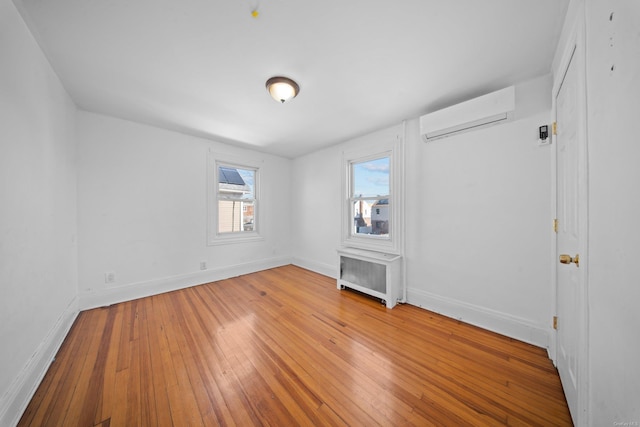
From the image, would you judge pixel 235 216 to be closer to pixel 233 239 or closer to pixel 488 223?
pixel 233 239

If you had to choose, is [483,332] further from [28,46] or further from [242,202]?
[28,46]

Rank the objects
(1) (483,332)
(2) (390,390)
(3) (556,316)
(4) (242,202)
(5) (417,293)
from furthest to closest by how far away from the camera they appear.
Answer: (4) (242,202) < (5) (417,293) < (1) (483,332) < (3) (556,316) < (2) (390,390)

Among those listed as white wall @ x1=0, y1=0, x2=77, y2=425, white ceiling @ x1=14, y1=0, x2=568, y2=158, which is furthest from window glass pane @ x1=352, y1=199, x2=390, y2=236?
white wall @ x1=0, y1=0, x2=77, y2=425

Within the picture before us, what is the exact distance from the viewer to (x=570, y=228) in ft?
4.32

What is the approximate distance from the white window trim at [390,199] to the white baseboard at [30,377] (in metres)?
3.31

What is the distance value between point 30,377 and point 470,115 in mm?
4176

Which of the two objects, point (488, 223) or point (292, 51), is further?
point (488, 223)

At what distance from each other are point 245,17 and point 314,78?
73 cm

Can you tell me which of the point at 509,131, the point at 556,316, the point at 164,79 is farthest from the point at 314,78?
the point at 556,316

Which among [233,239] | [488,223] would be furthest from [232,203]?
[488,223]

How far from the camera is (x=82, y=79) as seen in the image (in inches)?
75.9

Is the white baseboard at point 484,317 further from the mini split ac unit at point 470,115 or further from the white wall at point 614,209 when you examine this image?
the mini split ac unit at point 470,115

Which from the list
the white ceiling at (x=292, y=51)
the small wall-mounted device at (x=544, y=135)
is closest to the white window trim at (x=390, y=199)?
the white ceiling at (x=292, y=51)

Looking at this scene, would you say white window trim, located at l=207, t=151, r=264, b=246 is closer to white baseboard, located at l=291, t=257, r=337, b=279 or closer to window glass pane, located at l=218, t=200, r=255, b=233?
window glass pane, located at l=218, t=200, r=255, b=233
